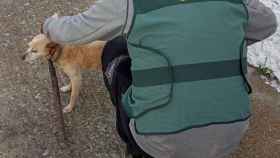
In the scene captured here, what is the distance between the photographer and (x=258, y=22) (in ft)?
7.36

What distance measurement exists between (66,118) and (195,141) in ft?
→ 4.29

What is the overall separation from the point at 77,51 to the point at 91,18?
96 centimetres

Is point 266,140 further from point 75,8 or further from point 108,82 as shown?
point 75,8

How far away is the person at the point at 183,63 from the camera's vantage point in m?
1.93

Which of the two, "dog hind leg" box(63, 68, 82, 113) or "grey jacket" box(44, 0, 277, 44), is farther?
"dog hind leg" box(63, 68, 82, 113)

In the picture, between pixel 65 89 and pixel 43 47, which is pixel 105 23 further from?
pixel 65 89

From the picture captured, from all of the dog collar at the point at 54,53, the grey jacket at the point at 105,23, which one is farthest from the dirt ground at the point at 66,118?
the grey jacket at the point at 105,23

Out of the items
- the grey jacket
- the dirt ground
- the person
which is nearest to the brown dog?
the dirt ground

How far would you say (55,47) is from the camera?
281cm

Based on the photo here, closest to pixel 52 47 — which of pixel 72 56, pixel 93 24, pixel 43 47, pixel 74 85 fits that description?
pixel 43 47

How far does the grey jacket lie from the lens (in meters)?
2.01

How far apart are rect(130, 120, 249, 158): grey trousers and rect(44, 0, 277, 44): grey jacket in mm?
430

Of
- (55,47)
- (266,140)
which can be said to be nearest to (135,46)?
(55,47)

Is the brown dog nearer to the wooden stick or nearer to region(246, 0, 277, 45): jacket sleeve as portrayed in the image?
the wooden stick
